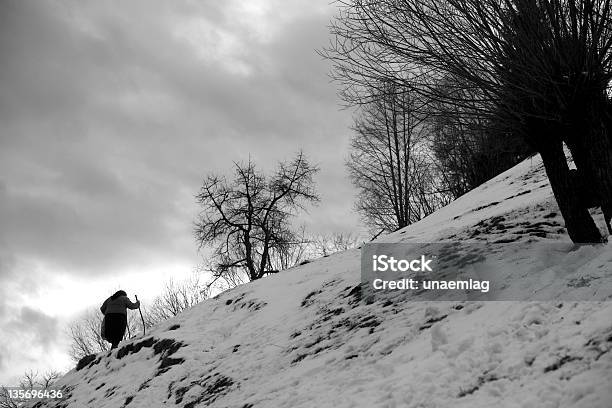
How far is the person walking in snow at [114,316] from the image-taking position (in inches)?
481

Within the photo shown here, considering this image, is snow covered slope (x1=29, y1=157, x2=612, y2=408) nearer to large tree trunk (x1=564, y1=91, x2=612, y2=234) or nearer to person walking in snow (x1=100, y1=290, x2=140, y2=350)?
large tree trunk (x1=564, y1=91, x2=612, y2=234)

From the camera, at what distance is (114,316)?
1228 centimetres

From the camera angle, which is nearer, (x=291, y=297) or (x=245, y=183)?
(x=291, y=297)

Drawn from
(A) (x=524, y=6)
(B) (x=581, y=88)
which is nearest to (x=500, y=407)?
(B) (x=581, y=88)

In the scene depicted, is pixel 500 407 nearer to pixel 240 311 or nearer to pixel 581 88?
pixel 581 88

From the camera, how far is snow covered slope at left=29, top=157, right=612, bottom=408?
3758 millimetres

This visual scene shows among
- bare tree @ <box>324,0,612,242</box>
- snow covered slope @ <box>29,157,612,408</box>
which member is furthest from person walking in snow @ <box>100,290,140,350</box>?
bare tree @ <box>324,0,612,242</box>

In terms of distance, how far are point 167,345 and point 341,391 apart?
5990mm

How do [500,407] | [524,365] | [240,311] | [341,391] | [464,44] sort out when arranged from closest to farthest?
[500,407], [524,365], [341,391], [464,44], [240,311]

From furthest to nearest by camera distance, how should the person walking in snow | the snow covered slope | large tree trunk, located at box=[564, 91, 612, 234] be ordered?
the person walking in snow, large tree trunk, located at box=[564, 91, 612, 234], the snow covered slope

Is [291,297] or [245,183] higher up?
[245,183]

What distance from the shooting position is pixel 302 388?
527 centimetres

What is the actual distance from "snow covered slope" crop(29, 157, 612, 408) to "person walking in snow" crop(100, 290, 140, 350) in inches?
31.4

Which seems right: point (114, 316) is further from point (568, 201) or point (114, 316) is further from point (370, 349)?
point (568, 201)
